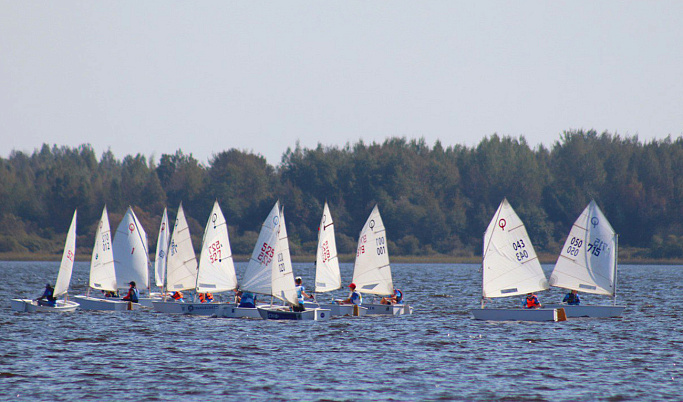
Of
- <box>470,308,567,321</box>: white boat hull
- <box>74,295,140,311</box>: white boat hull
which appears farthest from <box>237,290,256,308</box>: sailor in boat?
<box>470,308,567,321</box>: white boat hull

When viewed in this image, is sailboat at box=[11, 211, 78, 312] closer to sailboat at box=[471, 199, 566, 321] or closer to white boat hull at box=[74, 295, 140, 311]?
white boat hull at box=[74, 295, 140, 311]

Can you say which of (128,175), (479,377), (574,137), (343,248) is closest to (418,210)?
(343,248)

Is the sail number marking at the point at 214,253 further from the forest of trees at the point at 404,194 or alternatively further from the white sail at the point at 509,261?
the forest of trees at the point at 404,194

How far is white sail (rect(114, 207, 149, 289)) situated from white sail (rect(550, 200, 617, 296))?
26.5 meters

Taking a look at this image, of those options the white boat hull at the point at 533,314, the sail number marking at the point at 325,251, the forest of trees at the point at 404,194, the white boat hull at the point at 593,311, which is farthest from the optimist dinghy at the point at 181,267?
the forest of trees at the point at 404,194

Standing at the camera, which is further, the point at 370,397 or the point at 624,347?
the point at 624,347

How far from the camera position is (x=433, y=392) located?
28.2 metres

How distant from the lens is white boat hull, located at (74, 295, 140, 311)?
53031 millimetres

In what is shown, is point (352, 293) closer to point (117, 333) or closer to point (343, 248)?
point (117, 333)

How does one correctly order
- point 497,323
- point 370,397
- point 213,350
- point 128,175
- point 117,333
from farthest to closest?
point 128,175
point 497,323
point 117,333
point 213,350
point 370,397

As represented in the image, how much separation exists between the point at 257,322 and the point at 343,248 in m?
96.4

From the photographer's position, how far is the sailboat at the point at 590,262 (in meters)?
48.9

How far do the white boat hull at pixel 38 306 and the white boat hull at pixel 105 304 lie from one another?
1.39 m

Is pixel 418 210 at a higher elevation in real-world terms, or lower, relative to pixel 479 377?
higher
